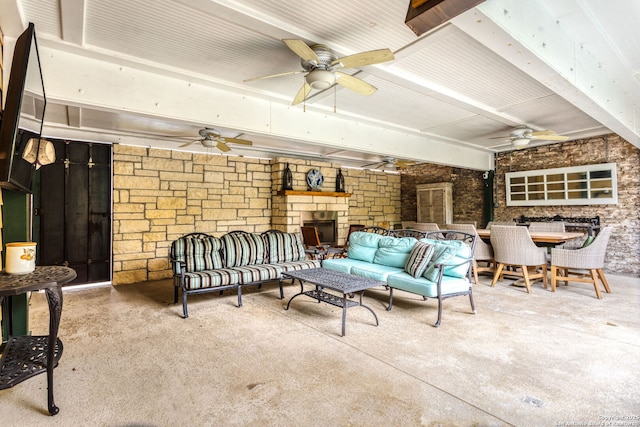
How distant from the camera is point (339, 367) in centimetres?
240

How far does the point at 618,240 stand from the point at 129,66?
778 cm

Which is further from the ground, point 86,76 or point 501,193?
point 86,76

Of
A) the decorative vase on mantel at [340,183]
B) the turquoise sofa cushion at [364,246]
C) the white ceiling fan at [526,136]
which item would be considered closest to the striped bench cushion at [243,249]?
the turquoise sofa cushion at [364,246]

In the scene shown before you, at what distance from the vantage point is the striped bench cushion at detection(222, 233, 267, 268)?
4438 millimetres

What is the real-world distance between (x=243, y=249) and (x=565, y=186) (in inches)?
242

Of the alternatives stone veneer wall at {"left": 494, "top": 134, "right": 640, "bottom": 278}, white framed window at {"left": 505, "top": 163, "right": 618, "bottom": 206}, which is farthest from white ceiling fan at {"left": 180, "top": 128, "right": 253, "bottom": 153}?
stone veneer wall at {"left": 494, "top": 134, "right": 640, "bottom": 278}

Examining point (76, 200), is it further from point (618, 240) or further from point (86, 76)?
point (618, 240)

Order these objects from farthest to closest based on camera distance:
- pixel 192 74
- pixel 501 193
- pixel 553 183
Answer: pixel 501 193 → pixel 553 183 → pixel 192 74

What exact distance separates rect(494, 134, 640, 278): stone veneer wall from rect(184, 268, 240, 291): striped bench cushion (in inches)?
247

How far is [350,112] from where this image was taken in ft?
15.2

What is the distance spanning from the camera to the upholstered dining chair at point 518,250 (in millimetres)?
4496

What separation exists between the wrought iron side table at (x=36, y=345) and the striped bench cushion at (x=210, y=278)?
1.64m

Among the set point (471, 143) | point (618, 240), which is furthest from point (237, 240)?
point (618, 240)

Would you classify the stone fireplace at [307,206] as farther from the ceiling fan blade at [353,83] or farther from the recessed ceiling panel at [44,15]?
the recessed ceiling panel at [44,15]
